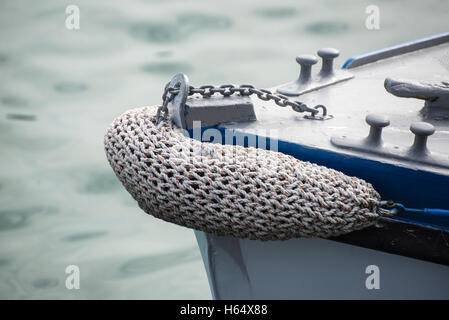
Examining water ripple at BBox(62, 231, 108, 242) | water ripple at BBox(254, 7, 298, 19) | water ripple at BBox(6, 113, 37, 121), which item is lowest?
water ripple at BBox(62, 231, 108, 242)

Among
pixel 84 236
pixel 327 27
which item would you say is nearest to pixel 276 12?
pixel 327 27

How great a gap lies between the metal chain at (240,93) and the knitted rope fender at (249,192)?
16 centimetres

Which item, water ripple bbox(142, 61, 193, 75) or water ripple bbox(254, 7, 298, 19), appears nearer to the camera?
water ripple bbox(142, 61, 193, 75)

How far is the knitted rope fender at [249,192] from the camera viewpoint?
169 centimetres

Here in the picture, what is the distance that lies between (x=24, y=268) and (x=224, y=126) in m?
1.73

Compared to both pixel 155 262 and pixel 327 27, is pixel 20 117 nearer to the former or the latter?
pixel 155 262

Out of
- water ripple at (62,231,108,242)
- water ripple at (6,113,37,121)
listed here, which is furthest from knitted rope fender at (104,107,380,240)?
water ripple at (6,113,37,121)

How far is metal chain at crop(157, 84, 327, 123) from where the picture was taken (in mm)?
1909

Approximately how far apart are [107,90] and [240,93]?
275cm

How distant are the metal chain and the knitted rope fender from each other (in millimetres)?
162

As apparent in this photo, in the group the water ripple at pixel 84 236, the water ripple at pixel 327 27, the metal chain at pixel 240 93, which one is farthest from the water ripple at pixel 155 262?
the water ripple at pixel 327 27

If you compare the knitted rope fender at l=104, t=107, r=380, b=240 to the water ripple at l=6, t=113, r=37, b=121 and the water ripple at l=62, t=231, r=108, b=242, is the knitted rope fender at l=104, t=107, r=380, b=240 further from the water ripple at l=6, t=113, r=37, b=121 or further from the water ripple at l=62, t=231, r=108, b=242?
the water ripple at l=6, t=113, r=37, b=121

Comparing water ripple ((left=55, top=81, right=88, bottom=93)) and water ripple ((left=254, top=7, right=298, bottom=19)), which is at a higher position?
water ripple ((left=254, top=7, right=298, bottom=19))

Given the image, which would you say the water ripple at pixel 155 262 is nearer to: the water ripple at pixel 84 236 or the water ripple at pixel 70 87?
the water ripple at pixel 84 236
